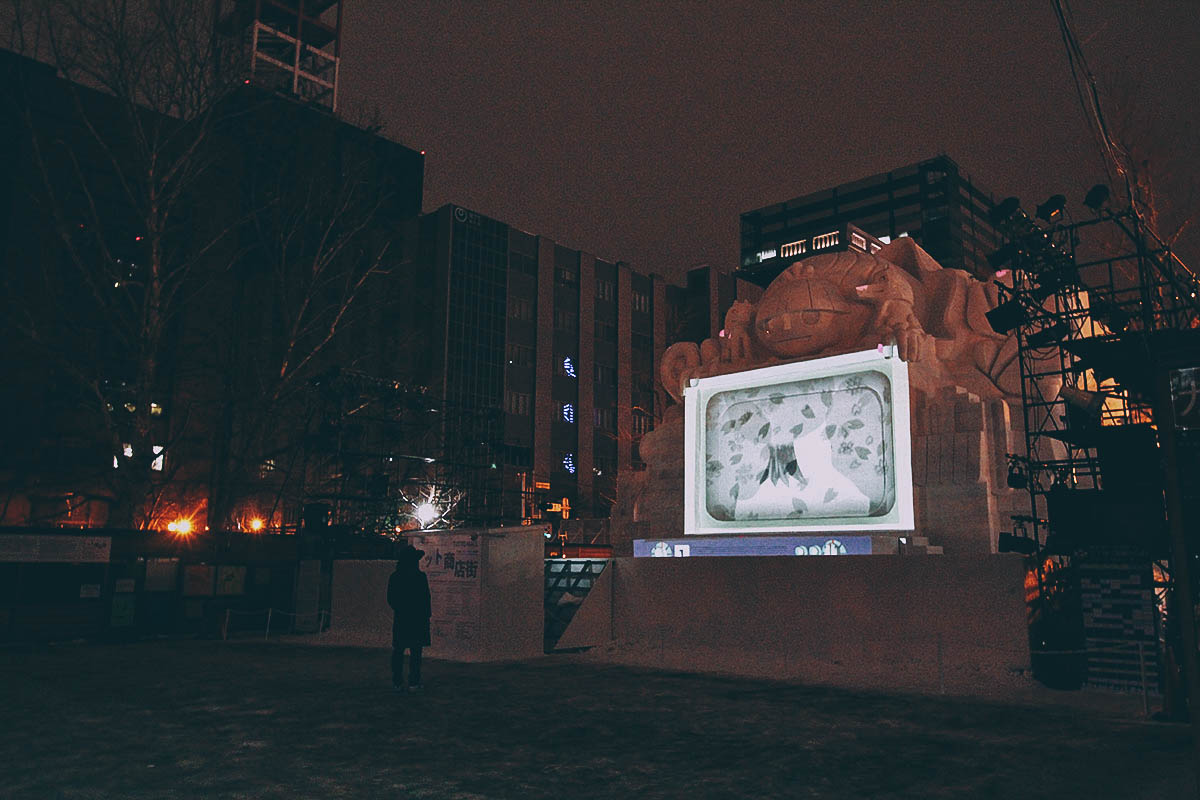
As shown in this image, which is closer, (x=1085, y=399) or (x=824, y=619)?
(x=1085, y=399)

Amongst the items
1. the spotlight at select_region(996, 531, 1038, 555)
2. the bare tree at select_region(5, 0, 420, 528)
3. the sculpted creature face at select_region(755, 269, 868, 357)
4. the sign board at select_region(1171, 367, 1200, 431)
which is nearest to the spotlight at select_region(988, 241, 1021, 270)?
the spotlight at select_region(996, 531, 1038, 555)

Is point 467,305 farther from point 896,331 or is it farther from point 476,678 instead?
point 476,678

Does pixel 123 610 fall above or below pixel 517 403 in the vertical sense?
below

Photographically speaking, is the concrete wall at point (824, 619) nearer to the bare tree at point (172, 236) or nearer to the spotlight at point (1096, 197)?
the spotlight at point (1096, 197)

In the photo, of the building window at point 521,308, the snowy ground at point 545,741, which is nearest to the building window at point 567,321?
the building window at point 521,308

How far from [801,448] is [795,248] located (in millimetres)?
96759

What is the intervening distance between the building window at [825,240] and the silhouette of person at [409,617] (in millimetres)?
101272

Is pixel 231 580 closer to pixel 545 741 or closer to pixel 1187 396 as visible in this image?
pixel 545 741

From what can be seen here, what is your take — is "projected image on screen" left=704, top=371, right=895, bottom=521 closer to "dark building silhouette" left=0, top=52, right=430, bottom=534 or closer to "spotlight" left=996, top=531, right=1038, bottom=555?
"spotlight" left=996, top=531, right=1038, bottom=555

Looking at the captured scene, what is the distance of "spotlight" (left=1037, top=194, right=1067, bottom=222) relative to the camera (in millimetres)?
14438

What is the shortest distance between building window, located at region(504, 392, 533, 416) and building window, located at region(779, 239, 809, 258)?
6107 cm

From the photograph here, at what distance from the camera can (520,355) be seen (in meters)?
63.7

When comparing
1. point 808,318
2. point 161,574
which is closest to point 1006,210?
point 808,318

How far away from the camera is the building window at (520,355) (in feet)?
207
